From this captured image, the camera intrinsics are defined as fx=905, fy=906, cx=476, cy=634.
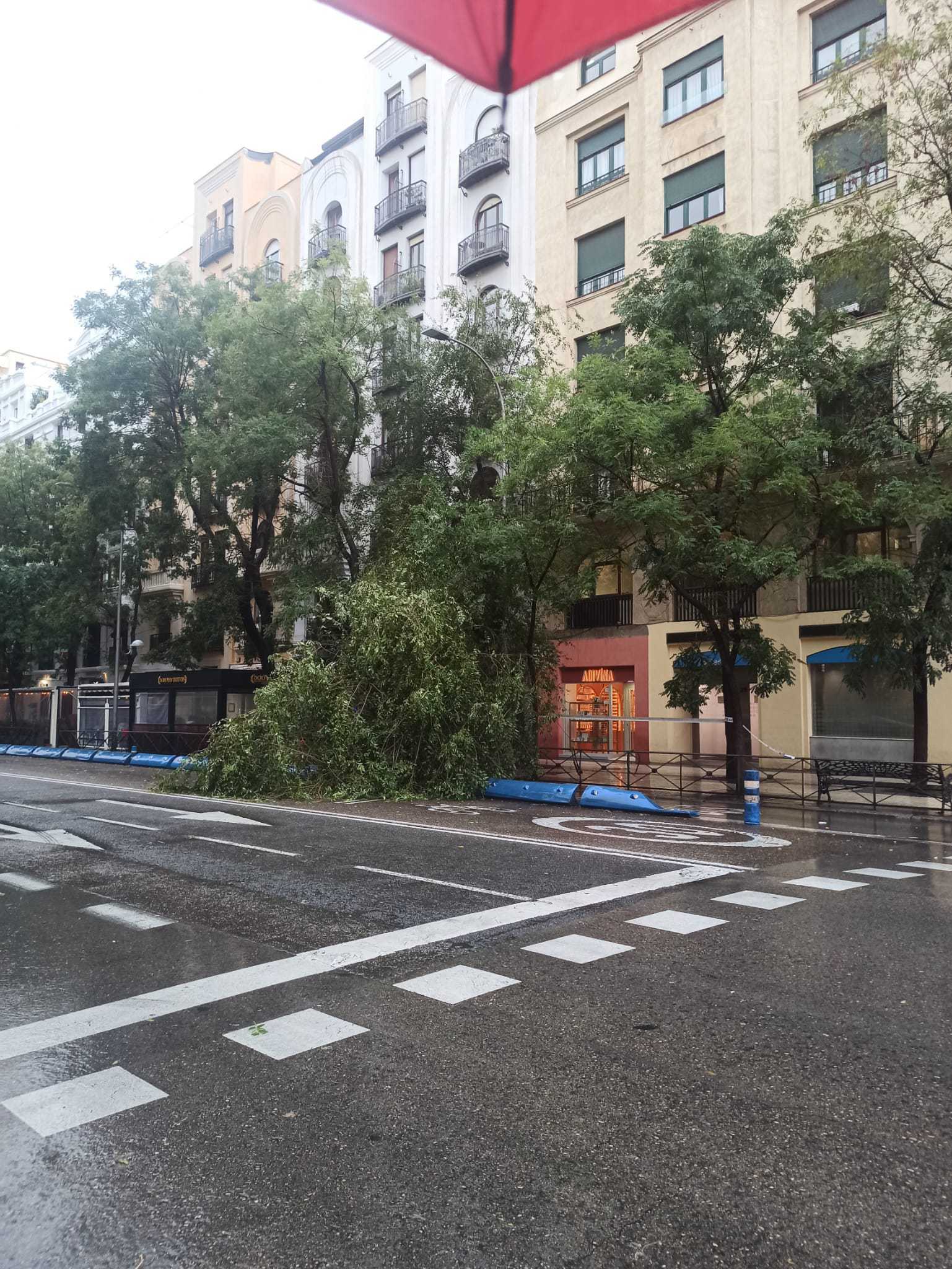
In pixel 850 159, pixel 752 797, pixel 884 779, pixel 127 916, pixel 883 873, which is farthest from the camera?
pixel 850 159

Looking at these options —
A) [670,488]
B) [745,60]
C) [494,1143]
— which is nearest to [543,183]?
[745,60]

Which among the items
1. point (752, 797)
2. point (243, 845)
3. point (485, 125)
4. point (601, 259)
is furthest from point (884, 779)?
point (485, 125)

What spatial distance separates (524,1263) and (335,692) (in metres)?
15.4

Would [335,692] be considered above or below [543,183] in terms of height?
below

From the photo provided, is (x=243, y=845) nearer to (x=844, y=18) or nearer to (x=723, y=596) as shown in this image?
(x=723, y=596)

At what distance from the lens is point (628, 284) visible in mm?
18906

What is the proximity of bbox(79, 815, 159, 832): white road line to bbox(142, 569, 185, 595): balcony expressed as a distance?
90.5 feet

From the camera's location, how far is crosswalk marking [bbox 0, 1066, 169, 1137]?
365 centimetres

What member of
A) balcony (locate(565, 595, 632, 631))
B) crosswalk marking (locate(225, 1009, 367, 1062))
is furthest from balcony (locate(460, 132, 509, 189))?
crosswalk marking (locate(225, 1009, 367, 1062))

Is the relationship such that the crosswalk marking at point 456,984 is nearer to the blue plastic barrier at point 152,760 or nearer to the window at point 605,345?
the window at point 605,345

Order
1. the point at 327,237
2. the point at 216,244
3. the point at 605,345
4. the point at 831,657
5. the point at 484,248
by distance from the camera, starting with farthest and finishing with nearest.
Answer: the point at 216,244 < the point at 327,237 < the point at 484,248 < the point at 605,345 < the point at 831,657

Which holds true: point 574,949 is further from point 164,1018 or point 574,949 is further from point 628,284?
point 628,284

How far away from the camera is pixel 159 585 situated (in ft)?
138

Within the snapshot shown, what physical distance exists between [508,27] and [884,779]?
20.2 metres
